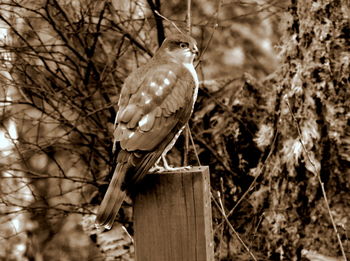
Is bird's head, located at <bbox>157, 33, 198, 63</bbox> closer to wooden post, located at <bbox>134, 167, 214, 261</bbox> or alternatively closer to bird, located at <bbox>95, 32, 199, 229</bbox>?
bird, located at <bbox>95, 32, 199, 229</bbox>

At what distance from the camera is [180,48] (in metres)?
2.65

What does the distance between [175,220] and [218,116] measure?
2822 millimetres

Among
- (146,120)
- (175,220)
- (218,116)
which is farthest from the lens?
(218,116)

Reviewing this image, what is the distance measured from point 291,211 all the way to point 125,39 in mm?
2066

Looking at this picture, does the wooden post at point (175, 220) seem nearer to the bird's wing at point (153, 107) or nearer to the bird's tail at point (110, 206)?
the bird's tail at point (110, 206)

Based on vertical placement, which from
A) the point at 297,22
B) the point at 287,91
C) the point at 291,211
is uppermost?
the point at 297,22

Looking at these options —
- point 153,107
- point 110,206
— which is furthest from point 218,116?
point 110,206

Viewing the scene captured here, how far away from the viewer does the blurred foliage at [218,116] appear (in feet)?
11.7

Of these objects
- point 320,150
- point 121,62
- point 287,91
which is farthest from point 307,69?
point 121,62

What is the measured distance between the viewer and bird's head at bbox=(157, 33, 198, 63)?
2.63 m

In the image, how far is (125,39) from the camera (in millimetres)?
4723

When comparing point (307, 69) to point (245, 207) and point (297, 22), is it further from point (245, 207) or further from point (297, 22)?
point (245, 207)

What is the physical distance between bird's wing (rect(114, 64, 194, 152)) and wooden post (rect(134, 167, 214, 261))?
0.25 metres

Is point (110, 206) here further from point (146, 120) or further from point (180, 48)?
point (180, 48)
